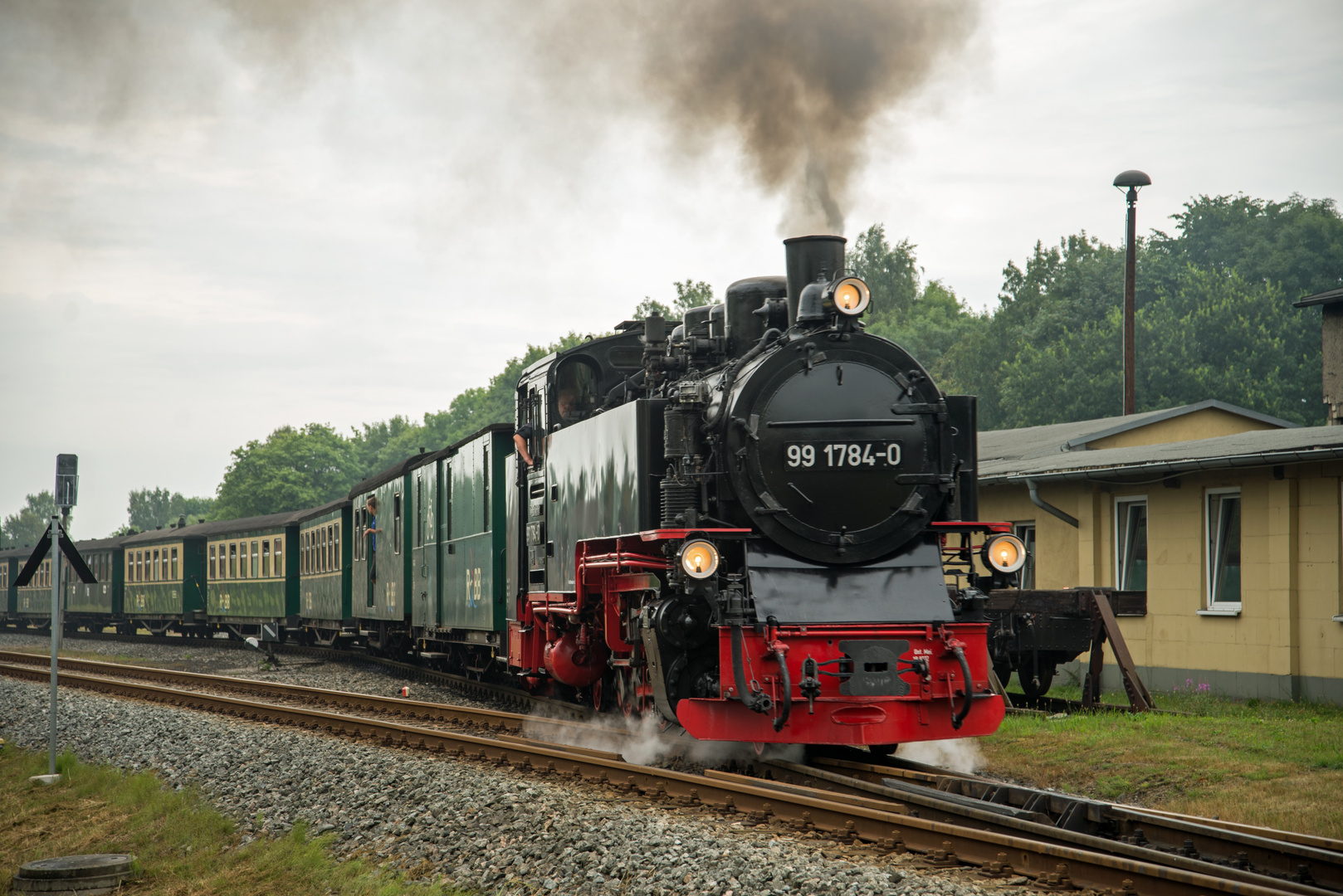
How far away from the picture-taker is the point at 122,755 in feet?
36.1

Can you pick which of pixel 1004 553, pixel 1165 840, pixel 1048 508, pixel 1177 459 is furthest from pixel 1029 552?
pixel 1165 840

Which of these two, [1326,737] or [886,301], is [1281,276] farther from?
[1326,737]

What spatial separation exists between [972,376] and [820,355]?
4881 cm

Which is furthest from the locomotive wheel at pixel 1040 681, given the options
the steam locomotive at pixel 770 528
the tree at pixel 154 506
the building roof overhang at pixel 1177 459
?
the tree at pixel 154 506

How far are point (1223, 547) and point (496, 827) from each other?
919 cm

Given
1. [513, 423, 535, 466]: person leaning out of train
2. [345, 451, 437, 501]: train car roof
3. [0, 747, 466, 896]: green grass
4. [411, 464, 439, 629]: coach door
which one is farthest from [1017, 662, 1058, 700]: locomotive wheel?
[345, 451, 437, 501]: train car roof

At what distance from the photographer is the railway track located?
15.7 ft

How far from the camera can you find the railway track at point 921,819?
4.77m

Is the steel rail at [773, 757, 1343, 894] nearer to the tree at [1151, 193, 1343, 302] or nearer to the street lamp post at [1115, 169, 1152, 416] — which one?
the street lamp post at [1115, 169, 1152, 416]

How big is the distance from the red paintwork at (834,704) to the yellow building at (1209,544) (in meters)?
5.34

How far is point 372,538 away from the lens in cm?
2042

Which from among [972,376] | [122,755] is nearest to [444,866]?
[122,755]

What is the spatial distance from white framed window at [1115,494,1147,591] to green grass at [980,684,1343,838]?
3480 millimetres

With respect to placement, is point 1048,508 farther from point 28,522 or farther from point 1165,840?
point 28,522
